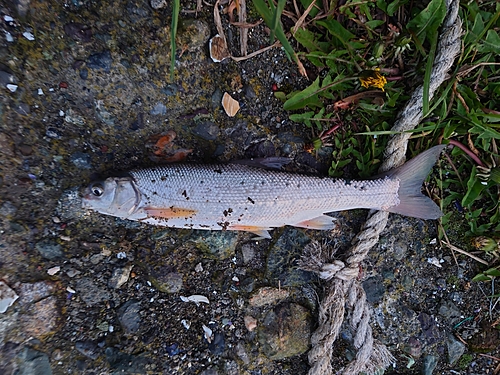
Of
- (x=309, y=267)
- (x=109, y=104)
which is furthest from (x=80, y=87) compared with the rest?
(x=309, y=267)

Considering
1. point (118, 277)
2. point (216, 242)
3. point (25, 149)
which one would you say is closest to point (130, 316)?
point (118, 277)

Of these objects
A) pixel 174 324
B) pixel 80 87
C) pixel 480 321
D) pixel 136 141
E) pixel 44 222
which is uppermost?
pixel 80 87

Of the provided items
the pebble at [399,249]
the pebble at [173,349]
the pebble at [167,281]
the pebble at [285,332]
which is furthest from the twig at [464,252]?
the pebble at [173,349]

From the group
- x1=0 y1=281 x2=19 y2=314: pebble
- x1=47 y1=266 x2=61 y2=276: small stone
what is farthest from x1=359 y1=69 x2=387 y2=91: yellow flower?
x1=0 y1=281 x2=19 y2=314: pebble

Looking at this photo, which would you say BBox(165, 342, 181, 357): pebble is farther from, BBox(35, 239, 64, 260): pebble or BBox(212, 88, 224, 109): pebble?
BBox(212, 88, 224, 109): pebble

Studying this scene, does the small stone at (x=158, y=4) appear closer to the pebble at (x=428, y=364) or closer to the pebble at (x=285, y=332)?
the pebble at (x=285, y=332)

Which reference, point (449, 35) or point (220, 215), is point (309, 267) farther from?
point (449, 35)
